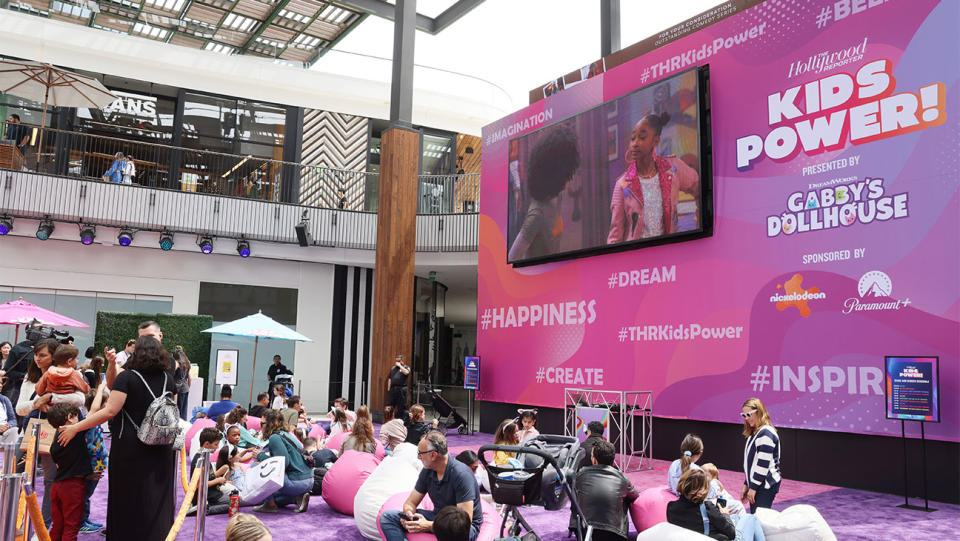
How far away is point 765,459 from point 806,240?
3.79 meters

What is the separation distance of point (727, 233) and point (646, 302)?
180 centimetres

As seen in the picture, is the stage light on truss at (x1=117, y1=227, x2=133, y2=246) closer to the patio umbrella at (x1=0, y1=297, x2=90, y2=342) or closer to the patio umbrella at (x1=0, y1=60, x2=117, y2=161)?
the patio umbrella at (x1=0, y1=60, x2=117, y2=161)

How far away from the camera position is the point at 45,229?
16.4 meters

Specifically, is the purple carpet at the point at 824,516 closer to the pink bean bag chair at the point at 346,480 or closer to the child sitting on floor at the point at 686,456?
the pink bean bag chair at the point at 346,480

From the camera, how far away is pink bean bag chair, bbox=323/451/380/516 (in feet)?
23.2

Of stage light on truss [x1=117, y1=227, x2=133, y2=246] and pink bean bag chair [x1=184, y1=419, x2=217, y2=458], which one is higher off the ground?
stage light on truss [x1=117, y1=227, x2=133, y2=246]

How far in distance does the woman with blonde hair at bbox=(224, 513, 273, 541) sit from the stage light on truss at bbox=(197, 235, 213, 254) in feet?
52.7

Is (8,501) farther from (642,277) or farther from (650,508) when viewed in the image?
(642,277)

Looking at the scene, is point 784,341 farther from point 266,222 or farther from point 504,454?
point 266,222

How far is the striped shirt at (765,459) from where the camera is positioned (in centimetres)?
595

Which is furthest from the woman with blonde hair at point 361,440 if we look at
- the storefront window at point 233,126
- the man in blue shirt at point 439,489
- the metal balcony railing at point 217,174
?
the storefront window at point 233,126

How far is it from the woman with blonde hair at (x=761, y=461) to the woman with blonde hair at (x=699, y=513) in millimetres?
1162

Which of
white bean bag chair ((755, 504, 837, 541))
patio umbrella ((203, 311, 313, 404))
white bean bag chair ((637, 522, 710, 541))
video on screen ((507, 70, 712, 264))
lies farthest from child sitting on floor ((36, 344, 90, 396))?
patio umbrella ((203, 311, 313, 404))

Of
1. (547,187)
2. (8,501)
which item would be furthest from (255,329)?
(8,501)
